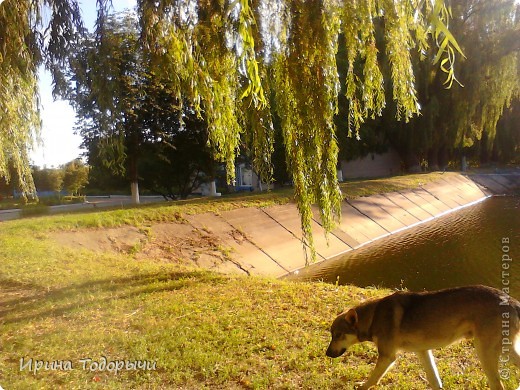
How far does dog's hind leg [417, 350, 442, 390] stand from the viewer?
372 centimetres

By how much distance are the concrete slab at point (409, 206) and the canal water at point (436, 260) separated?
105 inches

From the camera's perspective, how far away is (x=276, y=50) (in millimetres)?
5789

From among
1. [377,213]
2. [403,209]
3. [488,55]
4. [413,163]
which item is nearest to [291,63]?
[377,213]

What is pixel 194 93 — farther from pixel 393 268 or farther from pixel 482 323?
pixel 393 268

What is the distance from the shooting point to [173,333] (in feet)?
17.4

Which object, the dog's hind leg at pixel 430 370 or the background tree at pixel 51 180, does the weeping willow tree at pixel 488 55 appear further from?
the dog's hind leg at pixel 430 370

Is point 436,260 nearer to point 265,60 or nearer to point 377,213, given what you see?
point 377,213

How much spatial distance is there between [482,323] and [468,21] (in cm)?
2998

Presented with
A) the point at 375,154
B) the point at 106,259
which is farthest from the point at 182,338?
the point at 375,154

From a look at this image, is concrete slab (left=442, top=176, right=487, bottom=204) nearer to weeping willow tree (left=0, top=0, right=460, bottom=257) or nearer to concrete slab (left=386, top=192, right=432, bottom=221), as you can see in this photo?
concrete slab (left=386, top=192, right=432, bottom=221)

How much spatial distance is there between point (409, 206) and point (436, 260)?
1056cm

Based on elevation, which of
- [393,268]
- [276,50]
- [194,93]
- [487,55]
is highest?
[487,55]

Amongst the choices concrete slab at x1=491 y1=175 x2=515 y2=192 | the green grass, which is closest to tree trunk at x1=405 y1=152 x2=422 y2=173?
concrete slab at x1=491 y1=175 x2=515 y2=192

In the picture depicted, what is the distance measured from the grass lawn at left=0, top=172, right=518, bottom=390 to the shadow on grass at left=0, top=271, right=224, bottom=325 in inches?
0.7
